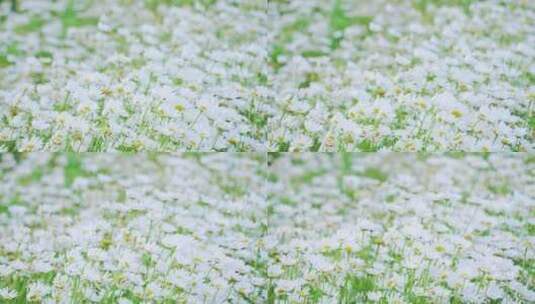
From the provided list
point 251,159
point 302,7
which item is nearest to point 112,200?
point 251,159

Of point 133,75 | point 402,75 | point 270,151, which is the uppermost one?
point 402,75

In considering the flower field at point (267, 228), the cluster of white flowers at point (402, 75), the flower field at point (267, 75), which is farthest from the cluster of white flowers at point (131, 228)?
the cluster of white flowers at point (402, 75)

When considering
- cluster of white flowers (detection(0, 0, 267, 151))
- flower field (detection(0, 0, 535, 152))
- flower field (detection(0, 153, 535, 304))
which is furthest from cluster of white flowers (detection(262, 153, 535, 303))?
cluster of white flowers (detection(0, 0, 267, 151))

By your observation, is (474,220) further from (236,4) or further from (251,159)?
(236,4)

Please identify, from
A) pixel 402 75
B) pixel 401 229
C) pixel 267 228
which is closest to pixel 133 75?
pixel 267 228

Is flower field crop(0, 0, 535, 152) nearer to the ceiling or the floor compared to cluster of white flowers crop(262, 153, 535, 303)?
nearer to the ceiling

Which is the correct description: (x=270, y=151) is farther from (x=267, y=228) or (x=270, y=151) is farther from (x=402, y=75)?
(x=402, y=75)

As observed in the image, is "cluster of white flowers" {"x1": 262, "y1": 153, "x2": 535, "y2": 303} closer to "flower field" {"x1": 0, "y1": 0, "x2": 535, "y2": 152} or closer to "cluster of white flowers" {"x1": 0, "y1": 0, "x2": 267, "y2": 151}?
"flower field" {"x1": 0, "y1": 0, "x2": 535, "y2": 152}

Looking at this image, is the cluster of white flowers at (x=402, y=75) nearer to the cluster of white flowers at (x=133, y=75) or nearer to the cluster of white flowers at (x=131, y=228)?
the cluster of white flowers at (x=133, y=75)
